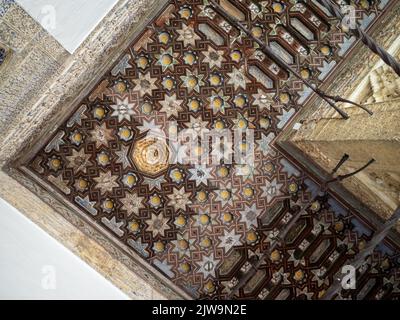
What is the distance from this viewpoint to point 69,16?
2.23 m

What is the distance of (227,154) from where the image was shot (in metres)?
3.14

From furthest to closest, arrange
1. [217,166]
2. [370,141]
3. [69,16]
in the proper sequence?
[217,166] → [69,16] → [370,141]

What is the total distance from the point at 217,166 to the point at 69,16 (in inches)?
52.0

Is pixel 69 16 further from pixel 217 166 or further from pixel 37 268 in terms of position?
pixel 217 166

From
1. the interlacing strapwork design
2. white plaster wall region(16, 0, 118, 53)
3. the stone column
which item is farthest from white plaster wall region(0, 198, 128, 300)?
the stone column

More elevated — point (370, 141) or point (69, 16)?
point (370, 141)

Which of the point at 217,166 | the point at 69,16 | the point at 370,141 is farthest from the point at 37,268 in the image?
the point at 370,141

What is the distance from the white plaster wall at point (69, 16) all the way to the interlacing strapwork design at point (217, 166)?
2.29 feet

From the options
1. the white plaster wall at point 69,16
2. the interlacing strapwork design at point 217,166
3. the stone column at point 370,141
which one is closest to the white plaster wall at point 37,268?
the interlacing strapwork design at point 217,166

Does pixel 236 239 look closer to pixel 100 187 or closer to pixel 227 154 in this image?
pixel 227 154

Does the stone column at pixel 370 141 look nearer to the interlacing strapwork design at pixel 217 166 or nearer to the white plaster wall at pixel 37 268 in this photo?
the interlacing strapwork design at pixel 217 166

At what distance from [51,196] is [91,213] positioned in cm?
26

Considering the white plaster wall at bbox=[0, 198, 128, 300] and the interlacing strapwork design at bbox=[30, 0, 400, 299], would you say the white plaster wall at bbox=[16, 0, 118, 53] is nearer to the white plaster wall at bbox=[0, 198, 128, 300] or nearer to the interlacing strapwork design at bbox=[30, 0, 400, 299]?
the interlacing strapwork design at bbox=[30, 0, 400, 299]
